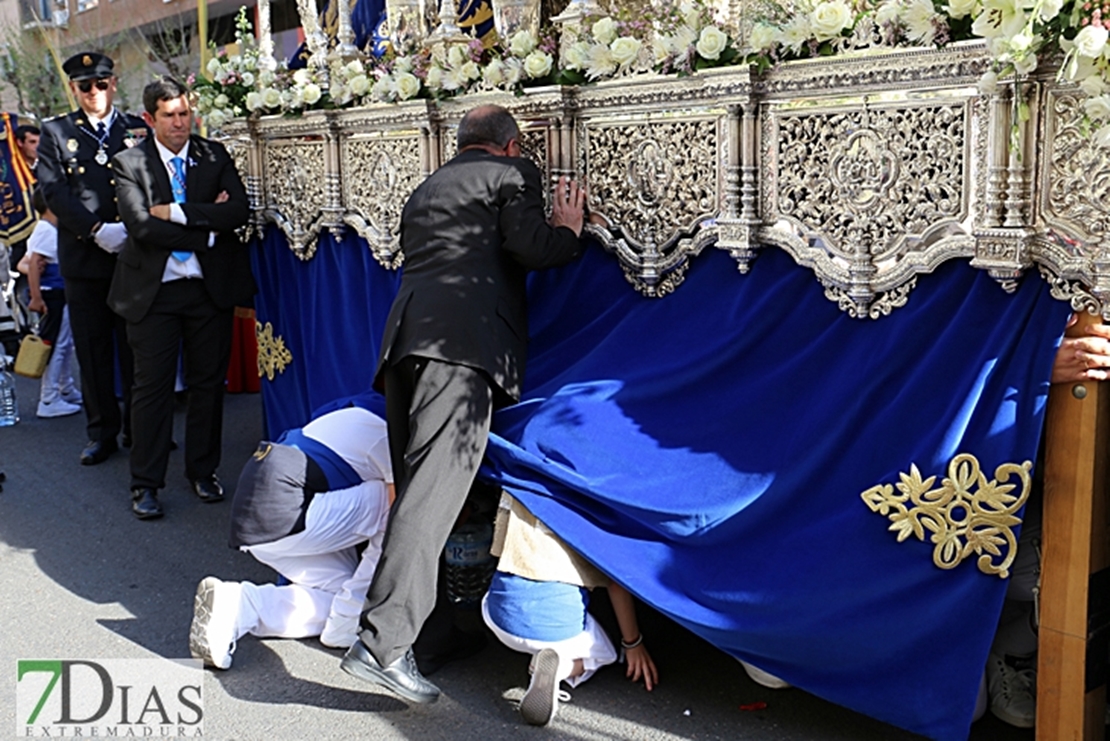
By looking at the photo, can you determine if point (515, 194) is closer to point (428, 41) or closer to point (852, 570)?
point (428, 41)

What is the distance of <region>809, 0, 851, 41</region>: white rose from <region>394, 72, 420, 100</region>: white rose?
1.99 metres

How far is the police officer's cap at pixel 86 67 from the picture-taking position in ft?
19.7

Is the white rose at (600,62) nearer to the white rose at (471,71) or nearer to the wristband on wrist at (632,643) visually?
the white rose at (471,71)

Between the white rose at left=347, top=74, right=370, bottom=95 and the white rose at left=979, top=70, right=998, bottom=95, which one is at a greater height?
the white rose at left=347, top=74, right=370, bottom=95

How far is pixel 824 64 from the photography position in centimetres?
324

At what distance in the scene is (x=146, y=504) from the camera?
17.9ft

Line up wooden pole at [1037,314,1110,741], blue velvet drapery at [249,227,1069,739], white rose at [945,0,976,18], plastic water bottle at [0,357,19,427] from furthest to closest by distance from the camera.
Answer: plastic water bottle at [0,357,19,427]
blue velvet drapery at [249,227,1069,739]
wooden pole at [1037,314,1110,741]
white rose at [945,0,976,18]

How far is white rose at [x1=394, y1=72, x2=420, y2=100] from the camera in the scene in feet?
15.4

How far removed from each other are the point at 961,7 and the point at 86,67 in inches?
186

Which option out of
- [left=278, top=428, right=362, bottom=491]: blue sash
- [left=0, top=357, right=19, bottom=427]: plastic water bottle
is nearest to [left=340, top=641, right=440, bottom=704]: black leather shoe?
[left=278, top=428, right=362, bottom=491]: blue sash

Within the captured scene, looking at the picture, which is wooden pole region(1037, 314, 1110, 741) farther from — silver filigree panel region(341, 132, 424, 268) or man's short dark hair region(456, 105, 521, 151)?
silver filigree panel region(341, 132, 424, 268)

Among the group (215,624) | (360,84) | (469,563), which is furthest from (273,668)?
(360,84)

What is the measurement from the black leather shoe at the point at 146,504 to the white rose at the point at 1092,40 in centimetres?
439

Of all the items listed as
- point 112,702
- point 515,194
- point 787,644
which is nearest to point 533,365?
point 515,194
